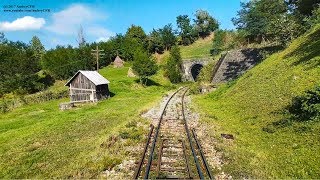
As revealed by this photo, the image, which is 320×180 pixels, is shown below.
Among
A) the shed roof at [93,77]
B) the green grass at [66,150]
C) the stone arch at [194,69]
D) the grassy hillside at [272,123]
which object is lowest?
the green grass at [66,150]

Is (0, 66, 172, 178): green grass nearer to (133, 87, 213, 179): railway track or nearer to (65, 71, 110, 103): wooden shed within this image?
(133, 87, 213, 179): railway track

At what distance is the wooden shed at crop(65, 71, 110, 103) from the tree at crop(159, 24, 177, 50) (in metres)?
62.5

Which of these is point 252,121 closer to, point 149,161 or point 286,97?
point 286,97

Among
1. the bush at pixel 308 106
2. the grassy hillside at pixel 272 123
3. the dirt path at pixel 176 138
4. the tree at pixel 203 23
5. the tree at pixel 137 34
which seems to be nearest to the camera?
the dirt path at pixel 176 138

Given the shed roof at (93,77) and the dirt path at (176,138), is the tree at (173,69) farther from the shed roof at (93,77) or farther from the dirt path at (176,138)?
the dirt path at (176,138)

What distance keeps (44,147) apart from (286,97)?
16678mm

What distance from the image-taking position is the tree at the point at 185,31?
395 feet

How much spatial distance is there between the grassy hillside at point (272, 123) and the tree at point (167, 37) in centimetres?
7477

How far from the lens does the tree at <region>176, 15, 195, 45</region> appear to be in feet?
395

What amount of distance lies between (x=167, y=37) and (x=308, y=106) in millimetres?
95693

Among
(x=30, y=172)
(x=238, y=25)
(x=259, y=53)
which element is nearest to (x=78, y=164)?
(x=30, y=172)

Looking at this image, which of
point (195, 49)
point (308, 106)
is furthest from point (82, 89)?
point (195, 49)

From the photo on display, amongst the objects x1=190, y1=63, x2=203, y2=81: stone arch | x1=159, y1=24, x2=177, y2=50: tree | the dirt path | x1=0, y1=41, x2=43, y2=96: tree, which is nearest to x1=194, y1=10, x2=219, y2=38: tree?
x1=159, y1=24, x2=177, y2=50: tree

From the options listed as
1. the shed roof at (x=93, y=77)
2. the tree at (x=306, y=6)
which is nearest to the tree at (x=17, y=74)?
the shed roof at (x=93, y=77)
